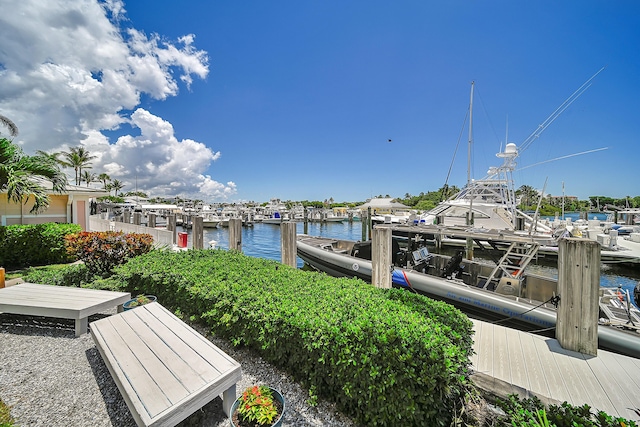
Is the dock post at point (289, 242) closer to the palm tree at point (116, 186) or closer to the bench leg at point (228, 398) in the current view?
the bench leg at point (228, 398)

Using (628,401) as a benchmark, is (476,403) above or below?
above

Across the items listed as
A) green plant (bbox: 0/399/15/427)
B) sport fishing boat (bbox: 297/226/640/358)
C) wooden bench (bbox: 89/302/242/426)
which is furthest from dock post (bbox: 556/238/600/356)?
green plant (bbox: 0/399/15/427)

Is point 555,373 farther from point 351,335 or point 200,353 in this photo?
point 200,353

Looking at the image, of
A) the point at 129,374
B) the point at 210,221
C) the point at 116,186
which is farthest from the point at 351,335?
the point at 116,186

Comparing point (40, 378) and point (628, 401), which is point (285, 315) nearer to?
point (40, 378)

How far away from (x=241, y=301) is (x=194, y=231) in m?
6.84

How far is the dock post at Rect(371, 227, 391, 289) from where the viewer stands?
5379 millimetres

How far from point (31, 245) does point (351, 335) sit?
1043 centimetres

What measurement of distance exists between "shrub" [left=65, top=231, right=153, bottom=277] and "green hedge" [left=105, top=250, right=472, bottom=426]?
10.6 ft

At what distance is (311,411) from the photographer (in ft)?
8.08

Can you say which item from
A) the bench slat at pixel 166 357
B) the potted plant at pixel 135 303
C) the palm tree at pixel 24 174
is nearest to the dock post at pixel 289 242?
the potted plant at pixel 135 303

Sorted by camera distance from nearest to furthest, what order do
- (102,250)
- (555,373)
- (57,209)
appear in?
(555,373)
(102,250)
(57,209)

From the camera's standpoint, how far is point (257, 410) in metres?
2.09

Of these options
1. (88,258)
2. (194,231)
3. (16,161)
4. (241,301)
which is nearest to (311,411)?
(241,301)
